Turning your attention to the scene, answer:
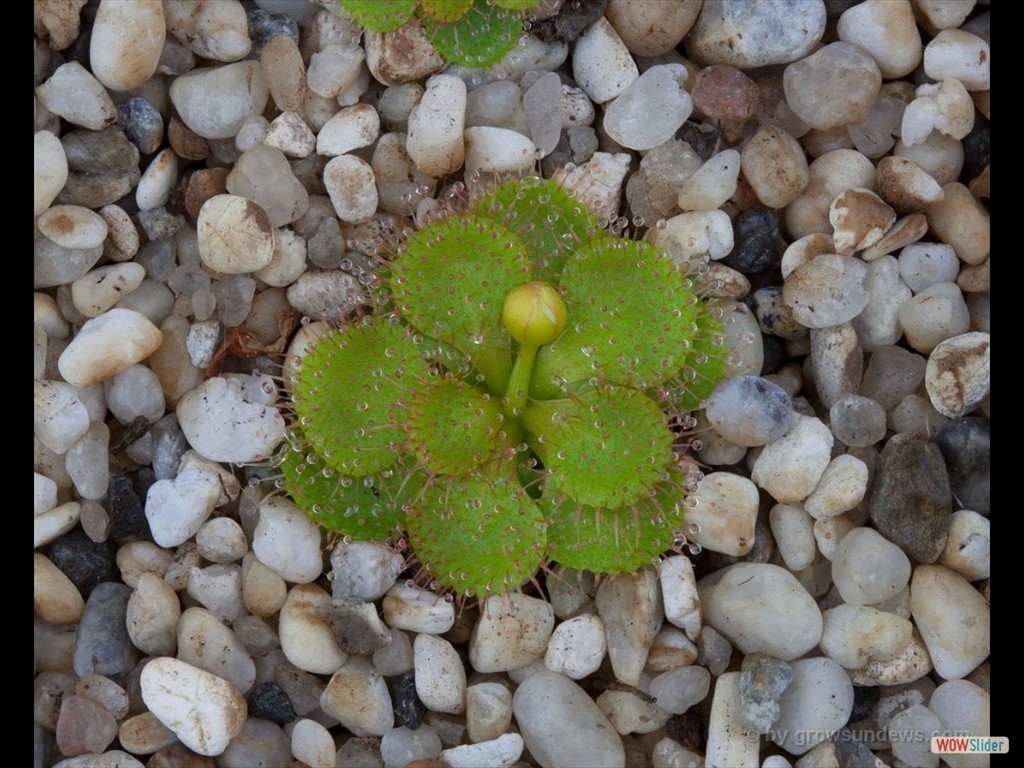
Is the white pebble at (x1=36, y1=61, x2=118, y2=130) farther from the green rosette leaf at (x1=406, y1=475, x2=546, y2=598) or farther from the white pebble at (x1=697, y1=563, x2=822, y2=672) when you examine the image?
the white pebble at (x1=697, y1=563, x2=822, y2=672)

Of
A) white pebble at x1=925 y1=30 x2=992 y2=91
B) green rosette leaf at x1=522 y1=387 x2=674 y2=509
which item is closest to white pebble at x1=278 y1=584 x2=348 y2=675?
green rosette leaf at x1=522 y1=387 x2=674 y2=509

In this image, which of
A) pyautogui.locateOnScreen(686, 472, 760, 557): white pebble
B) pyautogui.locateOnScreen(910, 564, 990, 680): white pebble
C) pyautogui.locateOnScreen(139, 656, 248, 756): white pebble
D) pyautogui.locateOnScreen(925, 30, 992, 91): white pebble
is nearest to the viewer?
pyautogui.locateOnScreen(139, 656, 248, 756): white pebble

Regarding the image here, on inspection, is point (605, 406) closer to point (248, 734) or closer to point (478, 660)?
point (478, 660)

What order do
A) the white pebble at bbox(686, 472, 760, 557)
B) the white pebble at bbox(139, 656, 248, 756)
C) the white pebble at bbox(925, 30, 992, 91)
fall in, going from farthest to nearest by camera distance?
the white pebble at bbox(925, 30, 992, 91), the white pebble at bbox(686, 472, 760, 557), the white pebble at bbox(139, 656, 248, 756)

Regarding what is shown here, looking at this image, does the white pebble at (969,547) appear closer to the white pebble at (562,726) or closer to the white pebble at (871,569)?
the white pebble at (871,569)

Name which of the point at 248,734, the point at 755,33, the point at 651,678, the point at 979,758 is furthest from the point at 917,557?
the point at 248,734

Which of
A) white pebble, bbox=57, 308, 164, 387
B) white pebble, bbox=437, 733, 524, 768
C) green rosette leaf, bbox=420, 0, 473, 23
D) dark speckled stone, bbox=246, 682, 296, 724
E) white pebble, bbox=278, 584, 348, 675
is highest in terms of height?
green rosette leaf, bbox=420, 0, 473, 23
